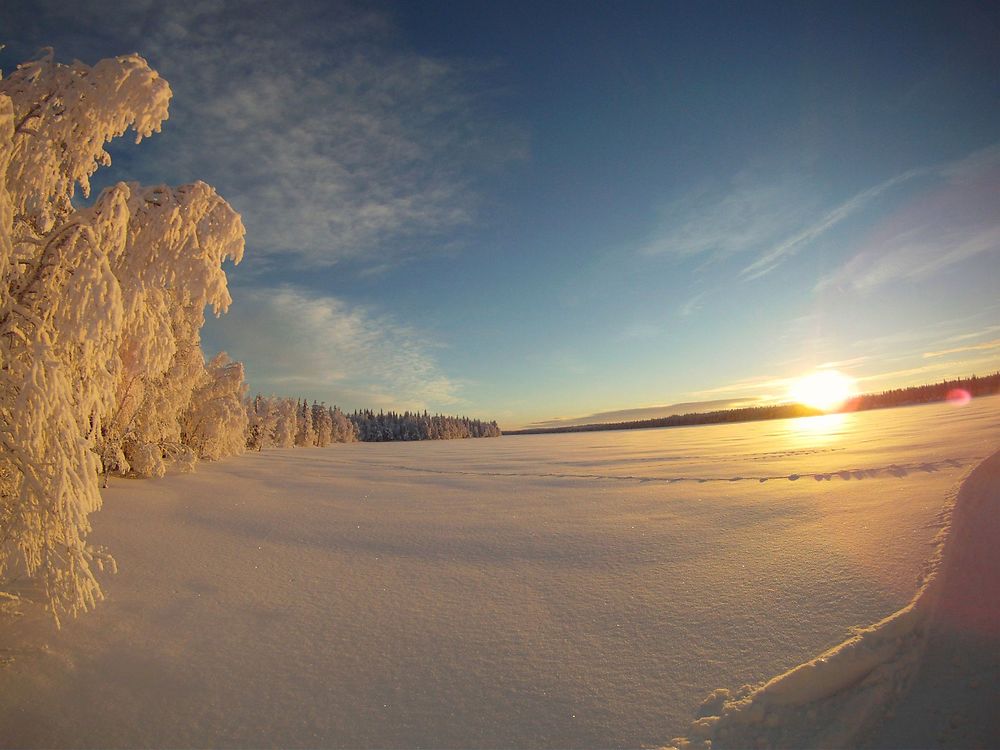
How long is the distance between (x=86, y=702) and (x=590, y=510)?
6.20 m

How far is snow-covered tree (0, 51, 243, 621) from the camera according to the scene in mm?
3291

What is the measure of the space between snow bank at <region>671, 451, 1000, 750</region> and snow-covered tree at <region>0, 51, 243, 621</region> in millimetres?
4500

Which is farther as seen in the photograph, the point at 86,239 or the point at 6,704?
the point at 86,239

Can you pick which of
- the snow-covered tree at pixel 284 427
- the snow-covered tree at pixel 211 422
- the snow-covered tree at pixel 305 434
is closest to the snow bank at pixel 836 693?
the snow-covered tree at pixel 211 422

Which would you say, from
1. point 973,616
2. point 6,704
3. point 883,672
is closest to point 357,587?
point 6,704

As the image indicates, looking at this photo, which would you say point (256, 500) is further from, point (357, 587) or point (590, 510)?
point (590, 510)

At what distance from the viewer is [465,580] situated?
4531 millimetres

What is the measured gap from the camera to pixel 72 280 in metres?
3.51

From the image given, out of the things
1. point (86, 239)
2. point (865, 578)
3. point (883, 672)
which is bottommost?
point (883, 672)

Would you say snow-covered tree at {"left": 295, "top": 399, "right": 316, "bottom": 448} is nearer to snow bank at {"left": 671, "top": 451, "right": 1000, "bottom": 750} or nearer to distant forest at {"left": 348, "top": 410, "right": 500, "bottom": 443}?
distant forest at {"left": 348, "top": 410, "right": 500, "bottom": 443}

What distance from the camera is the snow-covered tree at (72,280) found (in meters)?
3.29

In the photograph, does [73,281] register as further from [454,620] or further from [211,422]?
[211,422]

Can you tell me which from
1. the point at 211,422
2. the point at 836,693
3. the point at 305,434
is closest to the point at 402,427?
the point at 305,434

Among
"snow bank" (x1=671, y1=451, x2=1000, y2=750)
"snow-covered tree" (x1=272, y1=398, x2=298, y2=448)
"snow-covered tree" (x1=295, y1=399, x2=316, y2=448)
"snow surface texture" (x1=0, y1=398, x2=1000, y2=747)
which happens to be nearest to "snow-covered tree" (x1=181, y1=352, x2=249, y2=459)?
"snow surface texture" (x1=0, y1=398, x2=1000, y2=747)
